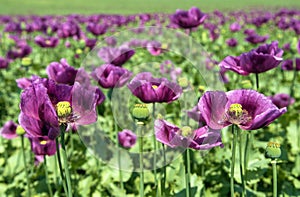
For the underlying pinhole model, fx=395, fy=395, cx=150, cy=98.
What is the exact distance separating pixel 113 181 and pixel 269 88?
243 centimetres

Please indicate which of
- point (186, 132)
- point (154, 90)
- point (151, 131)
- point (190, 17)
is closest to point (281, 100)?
point (190, 17)

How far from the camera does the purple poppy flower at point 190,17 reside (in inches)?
122

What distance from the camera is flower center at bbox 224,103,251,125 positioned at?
1.32 metres

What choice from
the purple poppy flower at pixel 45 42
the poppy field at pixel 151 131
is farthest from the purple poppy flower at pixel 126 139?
the purple poppy flower at pixel 45 42

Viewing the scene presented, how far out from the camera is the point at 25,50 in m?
4.61

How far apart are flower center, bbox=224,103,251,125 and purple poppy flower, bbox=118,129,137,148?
1.44 m

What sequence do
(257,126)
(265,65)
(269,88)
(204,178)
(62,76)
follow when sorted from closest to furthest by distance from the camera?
1. (257,126)
2. (265,65)
3. (62,76)
4. (204,178)
5. (269,88)

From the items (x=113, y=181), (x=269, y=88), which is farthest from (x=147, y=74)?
(x=269, y=88)

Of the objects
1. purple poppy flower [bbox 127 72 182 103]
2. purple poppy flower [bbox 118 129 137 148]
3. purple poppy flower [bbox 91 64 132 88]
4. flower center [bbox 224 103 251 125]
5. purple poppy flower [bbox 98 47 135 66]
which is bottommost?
purple poppy flower [bbox 118 129 137 148]

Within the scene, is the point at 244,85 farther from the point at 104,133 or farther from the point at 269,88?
the point at 269,88

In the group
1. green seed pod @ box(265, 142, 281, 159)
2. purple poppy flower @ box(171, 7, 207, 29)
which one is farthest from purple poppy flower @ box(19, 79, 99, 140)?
purple poppy flower @ box(171, 7, 207, 29)

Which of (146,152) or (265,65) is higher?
(265,65)

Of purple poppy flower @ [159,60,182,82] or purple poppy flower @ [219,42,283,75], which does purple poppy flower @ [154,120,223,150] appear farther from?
purple poppy flower @ [159,60,182,82]

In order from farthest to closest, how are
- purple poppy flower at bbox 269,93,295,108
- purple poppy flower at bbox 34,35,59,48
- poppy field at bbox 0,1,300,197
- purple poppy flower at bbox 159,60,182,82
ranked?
purple poppy flower at bbox 34,35,59,48 < purple poppy flower at bbox 159,60,182,82 < purple poppy flower at bbox 269,93,295,108 < poppy field at bbox 0,1,300,197
